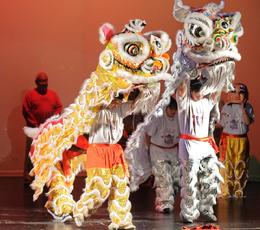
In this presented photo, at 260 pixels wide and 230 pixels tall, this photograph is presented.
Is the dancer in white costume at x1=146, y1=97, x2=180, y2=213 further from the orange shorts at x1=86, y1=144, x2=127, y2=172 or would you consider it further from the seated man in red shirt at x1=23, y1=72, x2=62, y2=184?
the seated man in red shirt at x1=23, y1=72, x2=62, y2=184

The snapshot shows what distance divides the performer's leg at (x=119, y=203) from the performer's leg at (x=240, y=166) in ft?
9.83

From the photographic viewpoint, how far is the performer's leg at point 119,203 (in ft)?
16.8

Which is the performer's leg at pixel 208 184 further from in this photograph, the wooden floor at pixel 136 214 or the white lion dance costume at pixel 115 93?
the white lion dance costume at pixel 115 93

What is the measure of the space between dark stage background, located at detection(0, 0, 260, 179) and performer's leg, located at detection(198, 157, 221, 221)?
4303 mm

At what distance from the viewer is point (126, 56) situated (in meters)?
5.09

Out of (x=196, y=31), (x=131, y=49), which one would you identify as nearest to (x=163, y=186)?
(x=196, y=31)

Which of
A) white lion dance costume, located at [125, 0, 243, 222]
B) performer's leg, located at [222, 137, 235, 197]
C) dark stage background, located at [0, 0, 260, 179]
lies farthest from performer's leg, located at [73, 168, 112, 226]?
dark stage background, located at [0, 0, 260, 179]

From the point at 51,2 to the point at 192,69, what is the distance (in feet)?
14.4

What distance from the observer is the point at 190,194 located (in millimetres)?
5742

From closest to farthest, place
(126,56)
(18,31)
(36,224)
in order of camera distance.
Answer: (126,56) → (36,224) → (18,31)

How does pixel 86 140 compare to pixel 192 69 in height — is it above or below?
below

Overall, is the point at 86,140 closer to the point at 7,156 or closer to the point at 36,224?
the point at 36,224

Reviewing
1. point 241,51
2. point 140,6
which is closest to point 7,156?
point 140,6

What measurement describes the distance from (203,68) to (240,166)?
8.27 feet
